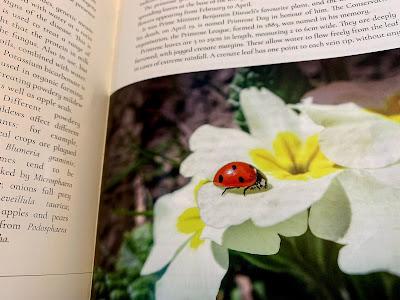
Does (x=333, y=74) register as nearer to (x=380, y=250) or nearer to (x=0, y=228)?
(x=380, y=250)

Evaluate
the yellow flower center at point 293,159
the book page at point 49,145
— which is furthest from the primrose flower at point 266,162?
the book page at point 49,145

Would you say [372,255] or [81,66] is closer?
[372,255]

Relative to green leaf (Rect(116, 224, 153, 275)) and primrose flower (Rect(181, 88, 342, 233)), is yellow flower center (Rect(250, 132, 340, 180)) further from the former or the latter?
green leaf (Rect(116, 224, 153, 275))

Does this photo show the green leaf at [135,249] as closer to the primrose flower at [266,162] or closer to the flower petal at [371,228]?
the primrose flower at [266,162]

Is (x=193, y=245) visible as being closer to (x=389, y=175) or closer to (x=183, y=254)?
(x=183, y=254)

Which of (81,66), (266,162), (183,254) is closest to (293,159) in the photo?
(266,162)

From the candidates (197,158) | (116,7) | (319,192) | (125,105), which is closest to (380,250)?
(319,192)
